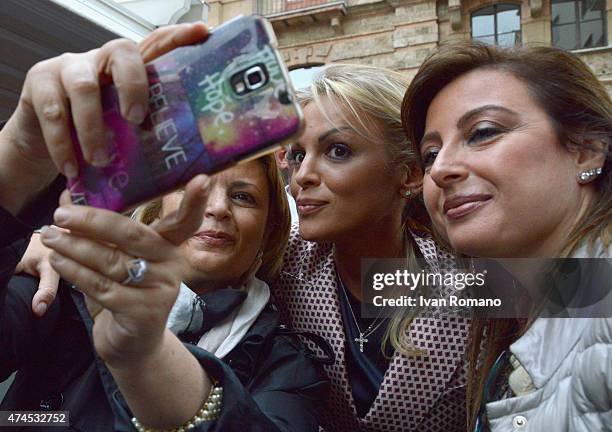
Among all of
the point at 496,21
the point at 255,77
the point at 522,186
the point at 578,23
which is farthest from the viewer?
the point at 496,21

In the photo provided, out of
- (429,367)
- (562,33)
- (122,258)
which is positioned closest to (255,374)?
(429,367)

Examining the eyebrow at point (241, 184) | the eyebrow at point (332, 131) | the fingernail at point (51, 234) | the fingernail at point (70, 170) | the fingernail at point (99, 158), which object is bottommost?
the eyebrow at point (241, 184)

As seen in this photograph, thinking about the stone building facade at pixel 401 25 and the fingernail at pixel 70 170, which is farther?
the stone building facade at pixel 401 25

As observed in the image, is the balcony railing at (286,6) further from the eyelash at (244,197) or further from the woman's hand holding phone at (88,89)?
the woman's hand holding phone at (88,89)

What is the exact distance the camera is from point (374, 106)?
5.51ft

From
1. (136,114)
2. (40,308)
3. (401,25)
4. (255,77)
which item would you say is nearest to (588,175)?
(255,77)

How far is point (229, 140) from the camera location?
2.22 ft

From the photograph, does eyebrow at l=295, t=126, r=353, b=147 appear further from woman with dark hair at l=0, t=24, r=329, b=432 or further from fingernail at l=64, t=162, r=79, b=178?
fingernail at l=64, t=162, r=79, b=178

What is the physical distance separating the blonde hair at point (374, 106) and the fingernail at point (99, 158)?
39.0 inches

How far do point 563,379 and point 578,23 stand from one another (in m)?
9.41

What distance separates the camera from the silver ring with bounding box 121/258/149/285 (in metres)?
0.69

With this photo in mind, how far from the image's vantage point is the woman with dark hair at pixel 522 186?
0.99 m

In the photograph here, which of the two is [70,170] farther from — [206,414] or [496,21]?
[496,21]

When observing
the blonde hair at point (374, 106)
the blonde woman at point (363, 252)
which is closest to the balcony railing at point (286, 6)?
the blonde hair at point (374, 106)
